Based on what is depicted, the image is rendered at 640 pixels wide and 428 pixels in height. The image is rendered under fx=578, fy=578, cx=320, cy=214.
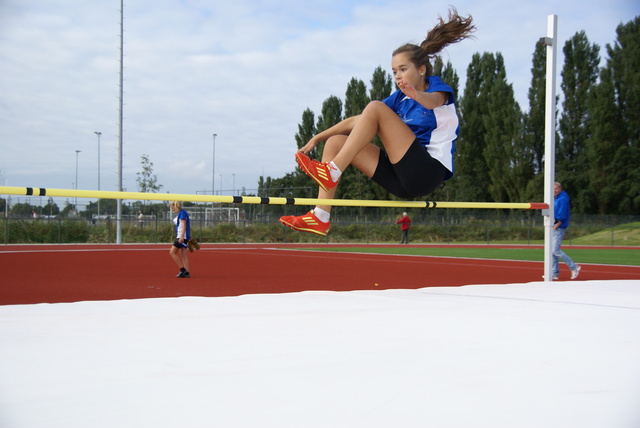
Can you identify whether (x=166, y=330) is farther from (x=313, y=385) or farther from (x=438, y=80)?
(x=438, y=80)

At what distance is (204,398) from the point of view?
6.31 ft

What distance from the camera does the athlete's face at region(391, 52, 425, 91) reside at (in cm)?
342

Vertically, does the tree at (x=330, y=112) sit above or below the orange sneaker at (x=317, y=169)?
above

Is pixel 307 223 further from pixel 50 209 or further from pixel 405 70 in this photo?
pixel 50 209

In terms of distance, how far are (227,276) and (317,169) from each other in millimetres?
6800

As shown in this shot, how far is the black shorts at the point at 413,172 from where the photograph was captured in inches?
136

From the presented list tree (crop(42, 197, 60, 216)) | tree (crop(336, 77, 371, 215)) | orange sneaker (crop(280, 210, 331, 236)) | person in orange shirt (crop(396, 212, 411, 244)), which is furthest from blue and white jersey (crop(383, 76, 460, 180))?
tree (crop(336, 77, 371, 215))

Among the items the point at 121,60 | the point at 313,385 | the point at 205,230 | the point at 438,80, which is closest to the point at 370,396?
the point at 313,385

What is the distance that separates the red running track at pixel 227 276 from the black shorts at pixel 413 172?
409 cm

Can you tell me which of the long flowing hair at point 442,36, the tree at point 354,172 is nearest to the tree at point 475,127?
the tree at point 354,172

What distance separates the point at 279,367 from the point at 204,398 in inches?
16.0

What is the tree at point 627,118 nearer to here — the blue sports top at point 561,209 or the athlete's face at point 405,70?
the blue sports top at point 561,209

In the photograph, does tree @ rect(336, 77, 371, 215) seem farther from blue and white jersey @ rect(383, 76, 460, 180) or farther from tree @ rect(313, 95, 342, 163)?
blue and white jersey @ rect(383, 76, 460, 180)

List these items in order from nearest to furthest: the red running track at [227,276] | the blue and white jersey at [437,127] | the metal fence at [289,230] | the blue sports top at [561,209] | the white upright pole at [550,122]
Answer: the blue and white jersey at [437,127] < the white upright pole at [550,122] < the red running track at [227,276] < the blue sports top at [561,209] < the metal fence at [289,230]
